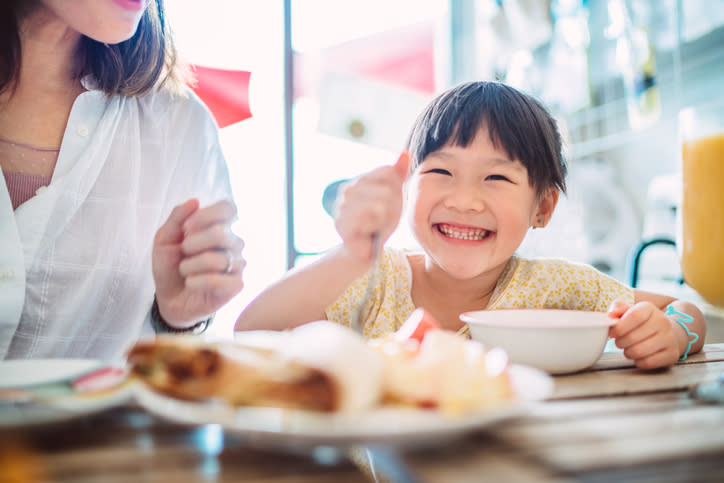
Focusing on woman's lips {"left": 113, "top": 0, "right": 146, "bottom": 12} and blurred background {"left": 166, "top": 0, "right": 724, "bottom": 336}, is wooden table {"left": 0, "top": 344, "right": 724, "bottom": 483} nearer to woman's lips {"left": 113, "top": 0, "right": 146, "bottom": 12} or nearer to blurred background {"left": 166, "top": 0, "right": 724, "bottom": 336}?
woman's lips {"left": 113, "top": 0, "right": 146, "bottom": 12}

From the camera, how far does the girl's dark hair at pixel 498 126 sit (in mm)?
1044

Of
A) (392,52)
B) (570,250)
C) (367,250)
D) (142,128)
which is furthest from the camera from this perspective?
(392,52)

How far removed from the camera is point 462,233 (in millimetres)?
1036

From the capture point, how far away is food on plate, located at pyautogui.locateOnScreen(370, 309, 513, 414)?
0.39m

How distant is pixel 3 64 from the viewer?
1.00 m

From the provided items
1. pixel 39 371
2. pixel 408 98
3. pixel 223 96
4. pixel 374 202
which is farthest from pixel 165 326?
pixel 408 98

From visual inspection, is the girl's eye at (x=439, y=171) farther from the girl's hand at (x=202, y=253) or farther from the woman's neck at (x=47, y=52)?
the woman's neck at (x=47, y=52)

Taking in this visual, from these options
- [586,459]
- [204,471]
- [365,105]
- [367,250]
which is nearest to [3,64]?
[367,250]

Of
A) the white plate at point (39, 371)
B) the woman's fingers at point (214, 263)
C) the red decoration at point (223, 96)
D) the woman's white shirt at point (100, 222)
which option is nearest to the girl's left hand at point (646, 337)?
the woman's fingers at point (214, 263)

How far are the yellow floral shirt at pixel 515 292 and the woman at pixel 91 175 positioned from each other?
31cm

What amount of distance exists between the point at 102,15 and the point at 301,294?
585 mm

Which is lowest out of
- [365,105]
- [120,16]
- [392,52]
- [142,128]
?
[142,128]

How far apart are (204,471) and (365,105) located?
2.66 meters

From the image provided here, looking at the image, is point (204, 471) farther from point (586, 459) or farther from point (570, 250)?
point (570, 250)
